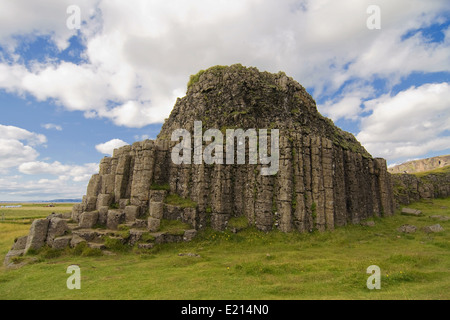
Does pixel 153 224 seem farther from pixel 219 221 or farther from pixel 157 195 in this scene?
pixel 219 221

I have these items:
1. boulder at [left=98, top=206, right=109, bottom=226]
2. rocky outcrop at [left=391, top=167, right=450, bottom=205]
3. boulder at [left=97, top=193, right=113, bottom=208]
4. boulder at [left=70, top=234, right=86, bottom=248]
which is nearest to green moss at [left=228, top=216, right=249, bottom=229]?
boulder at [left=98, top=206, right=109, bottom=226]

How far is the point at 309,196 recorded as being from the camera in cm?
2741

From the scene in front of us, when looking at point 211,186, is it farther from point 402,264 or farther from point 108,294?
point 402,264

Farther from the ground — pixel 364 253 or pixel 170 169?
pixel 170 169

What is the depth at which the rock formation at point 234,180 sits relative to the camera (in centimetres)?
2661

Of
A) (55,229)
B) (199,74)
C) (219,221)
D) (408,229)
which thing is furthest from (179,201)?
(408,229)

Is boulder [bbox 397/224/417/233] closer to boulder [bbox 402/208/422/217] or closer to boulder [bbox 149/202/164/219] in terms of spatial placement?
boulder [bbox 402/208/422/217]

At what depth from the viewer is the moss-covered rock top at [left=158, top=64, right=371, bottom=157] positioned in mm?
32031

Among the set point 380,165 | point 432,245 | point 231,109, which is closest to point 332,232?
point 432,245

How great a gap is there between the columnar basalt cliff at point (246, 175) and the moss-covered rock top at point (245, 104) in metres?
0.14

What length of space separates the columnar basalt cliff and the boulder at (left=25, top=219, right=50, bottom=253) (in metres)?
4.95

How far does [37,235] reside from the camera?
2348 cm

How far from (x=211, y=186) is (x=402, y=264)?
58.4ft

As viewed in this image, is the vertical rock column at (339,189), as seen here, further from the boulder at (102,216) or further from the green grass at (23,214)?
the green grass at (23,214)
